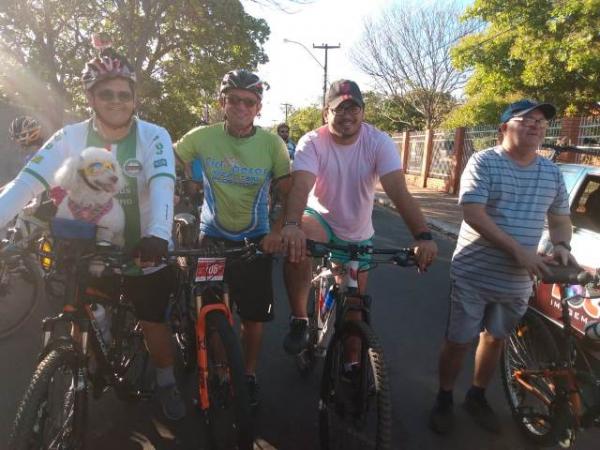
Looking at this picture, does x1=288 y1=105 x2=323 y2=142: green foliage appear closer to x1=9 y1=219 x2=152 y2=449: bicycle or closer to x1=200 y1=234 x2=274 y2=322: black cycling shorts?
x1=200 y1=234 x2=274 y2=322: black cycling shorts

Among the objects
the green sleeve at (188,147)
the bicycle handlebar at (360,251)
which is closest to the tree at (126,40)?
the green sleeve at (188,147)

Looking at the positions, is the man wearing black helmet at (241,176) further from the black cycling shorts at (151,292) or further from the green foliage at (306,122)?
the green foliage at (306,122)

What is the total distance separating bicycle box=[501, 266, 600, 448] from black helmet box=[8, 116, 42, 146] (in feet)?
15.3

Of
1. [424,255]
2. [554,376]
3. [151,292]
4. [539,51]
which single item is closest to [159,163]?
[151,292]

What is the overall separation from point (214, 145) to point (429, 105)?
25.1m

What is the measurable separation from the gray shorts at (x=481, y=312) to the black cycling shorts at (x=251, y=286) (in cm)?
114

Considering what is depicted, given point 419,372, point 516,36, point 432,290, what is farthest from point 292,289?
point 516,36

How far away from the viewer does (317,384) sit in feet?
11.3

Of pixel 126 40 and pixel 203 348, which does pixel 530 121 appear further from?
pixel 126 40

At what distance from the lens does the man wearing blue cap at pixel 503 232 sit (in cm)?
255

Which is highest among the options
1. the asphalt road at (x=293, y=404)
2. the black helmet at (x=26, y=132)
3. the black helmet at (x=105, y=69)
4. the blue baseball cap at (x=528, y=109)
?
the black helmet at (x=105, y=69)

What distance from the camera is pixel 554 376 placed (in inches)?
103

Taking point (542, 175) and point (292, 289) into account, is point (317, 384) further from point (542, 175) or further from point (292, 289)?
point (542, 175)

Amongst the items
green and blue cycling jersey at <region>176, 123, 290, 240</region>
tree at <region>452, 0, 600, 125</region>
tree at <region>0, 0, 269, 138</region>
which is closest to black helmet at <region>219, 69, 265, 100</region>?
green and blue cycling jersey at <region>176, 123, 290, 240</region>
